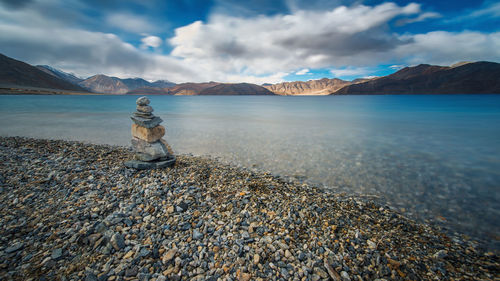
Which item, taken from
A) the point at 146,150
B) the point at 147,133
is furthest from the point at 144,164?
the point at 147,133

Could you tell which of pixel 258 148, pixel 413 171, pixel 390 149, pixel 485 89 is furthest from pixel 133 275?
pixel 485 89

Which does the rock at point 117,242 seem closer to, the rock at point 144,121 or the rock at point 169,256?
the rock at point 169,256

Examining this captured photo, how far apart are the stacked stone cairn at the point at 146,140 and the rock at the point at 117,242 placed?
414 centimetres

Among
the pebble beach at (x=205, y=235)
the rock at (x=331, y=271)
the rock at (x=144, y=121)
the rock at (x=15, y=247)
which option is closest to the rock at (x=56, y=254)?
the pebble beach at (x=205, y=235)

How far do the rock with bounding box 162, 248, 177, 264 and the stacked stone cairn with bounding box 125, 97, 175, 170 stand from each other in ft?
16.0

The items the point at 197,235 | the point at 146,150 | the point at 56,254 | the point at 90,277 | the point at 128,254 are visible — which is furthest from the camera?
the point at 146,150

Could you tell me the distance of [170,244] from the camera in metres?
4.45

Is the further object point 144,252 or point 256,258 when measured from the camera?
point 144,252

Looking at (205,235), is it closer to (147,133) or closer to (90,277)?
(90,277)

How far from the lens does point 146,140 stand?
27.3 ft

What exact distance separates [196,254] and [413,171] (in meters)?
11.7

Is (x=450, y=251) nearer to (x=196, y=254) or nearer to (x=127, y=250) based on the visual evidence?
(x=196, y=254)

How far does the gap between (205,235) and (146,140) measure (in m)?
5.35

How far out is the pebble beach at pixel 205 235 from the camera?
12.8 ft
